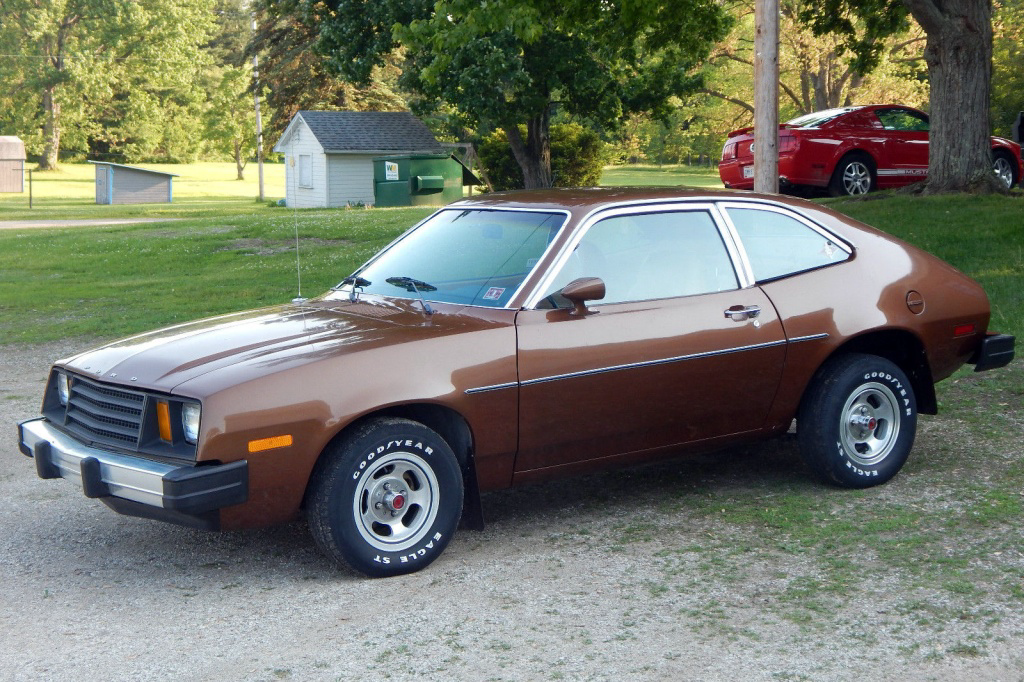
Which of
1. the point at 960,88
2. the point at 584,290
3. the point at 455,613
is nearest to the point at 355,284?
the point at 584,290

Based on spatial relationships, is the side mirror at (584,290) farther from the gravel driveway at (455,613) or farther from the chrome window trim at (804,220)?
the chrome window trim at (804,220)

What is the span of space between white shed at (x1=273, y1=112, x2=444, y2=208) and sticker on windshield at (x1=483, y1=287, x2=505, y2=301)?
36249mm

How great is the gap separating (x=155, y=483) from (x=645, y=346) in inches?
88.3

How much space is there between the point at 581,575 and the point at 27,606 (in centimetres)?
221

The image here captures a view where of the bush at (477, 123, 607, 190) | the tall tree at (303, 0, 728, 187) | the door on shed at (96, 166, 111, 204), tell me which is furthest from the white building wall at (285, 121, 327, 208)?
the tall tree at (303, 0, 728, 187)

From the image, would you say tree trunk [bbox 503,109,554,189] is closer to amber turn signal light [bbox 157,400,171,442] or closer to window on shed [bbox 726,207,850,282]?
window on shed [bbox 726,207,850,282]

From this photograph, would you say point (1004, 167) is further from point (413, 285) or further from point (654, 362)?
point (413, 285)

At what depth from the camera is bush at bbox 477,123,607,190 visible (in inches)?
1582

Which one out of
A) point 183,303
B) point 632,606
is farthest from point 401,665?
point 183,303

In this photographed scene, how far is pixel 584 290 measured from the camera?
17.5ft

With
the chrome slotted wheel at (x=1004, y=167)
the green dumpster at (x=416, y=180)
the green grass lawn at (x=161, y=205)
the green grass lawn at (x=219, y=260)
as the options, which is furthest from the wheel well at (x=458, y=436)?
the green dumpster at (x=416, y=180)

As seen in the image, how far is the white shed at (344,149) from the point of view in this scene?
1652 inches

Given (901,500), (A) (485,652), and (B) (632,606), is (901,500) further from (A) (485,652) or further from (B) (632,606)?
(A) (485,652)

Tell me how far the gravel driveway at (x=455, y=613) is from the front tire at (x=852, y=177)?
14.3m
